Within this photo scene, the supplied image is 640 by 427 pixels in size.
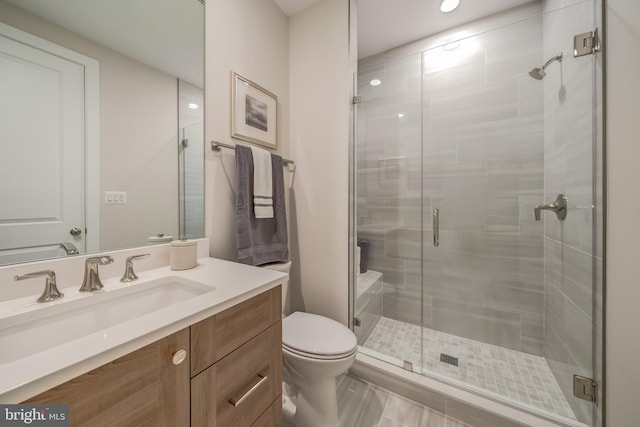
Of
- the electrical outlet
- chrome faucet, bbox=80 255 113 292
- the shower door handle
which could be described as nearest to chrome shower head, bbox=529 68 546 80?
the shower door handle

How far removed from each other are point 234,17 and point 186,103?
0.67 metres

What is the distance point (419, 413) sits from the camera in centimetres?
124

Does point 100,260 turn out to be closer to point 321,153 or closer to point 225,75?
point 225,75

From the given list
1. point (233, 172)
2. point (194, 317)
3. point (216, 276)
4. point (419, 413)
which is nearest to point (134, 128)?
point (233, 172)

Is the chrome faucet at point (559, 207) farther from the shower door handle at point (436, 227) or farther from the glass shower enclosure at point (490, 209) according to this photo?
the shower door handle at point (436, 227)

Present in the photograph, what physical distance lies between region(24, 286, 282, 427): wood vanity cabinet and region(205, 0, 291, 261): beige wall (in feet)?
2.09

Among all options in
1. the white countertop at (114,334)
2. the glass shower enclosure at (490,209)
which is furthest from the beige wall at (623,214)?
the white countertop at (114,334)

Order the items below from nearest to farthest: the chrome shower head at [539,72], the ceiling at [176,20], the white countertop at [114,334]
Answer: the white countertop at [114,334], the ceiling at [176,20], the chrome shower head at [539,72]

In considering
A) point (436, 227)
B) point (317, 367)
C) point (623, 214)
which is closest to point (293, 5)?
point (436, 227)

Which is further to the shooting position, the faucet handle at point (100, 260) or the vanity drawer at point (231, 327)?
the faucet handle at point (100, 260)

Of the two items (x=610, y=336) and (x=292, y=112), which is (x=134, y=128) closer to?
(x=292, y=112)

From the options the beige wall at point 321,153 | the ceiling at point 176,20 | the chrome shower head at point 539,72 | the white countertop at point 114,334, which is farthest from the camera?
the beige wall at point 321,153

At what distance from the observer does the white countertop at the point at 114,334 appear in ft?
1.25

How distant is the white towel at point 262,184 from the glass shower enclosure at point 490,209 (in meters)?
0.61
